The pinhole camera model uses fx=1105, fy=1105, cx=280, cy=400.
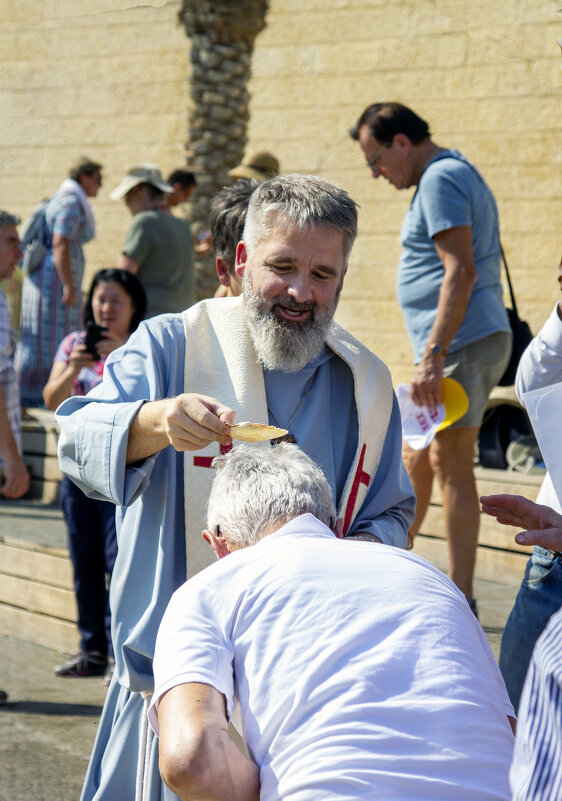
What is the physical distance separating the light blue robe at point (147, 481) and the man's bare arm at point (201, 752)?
0.51 meters

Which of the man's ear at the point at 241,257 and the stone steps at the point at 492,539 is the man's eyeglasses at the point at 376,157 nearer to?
the stone steps at the point at 492,539

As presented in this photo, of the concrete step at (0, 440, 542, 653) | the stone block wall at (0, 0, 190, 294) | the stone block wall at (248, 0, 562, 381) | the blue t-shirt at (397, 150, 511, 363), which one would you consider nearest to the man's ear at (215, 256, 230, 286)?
the blue t-shirt at (397, 150, 511, 363)

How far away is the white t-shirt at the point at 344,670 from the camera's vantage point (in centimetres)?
157

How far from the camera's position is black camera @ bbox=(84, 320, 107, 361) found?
183 inches

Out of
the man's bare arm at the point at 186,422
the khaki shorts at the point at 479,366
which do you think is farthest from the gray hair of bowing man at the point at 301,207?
the khaki shorts at the point at 479,366

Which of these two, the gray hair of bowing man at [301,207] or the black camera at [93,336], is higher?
the gray hair of bowing man at [301,207]

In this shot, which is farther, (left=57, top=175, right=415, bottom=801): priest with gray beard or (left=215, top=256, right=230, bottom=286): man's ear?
(left=215, top=256, right=230, bottom=286): man's ear

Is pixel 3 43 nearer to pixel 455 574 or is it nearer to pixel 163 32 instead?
pixel 163 32

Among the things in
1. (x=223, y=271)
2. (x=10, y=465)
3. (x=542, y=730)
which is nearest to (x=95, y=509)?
(x=10, y=465)

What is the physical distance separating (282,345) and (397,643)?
0.81m

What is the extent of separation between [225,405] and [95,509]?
2.59 m

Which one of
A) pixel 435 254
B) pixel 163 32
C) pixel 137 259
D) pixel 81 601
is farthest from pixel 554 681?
pixel 163 32

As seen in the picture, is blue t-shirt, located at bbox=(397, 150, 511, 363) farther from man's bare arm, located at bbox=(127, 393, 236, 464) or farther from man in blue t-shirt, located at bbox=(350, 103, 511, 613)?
man's bare arm, located at bbox=(127, 393, 236, 464)

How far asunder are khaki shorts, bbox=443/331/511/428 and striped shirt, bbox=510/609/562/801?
323cm
